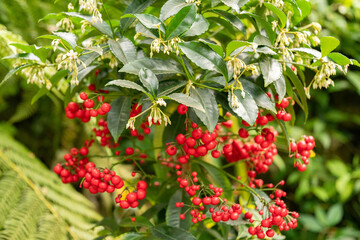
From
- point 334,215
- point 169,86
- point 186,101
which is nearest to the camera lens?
point 186,101

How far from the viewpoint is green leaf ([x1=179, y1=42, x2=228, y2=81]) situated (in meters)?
0.61

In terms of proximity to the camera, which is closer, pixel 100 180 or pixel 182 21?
pixel 182 21

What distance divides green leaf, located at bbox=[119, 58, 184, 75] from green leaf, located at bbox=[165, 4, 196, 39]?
73 millimetres

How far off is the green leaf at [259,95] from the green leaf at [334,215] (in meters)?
1.52

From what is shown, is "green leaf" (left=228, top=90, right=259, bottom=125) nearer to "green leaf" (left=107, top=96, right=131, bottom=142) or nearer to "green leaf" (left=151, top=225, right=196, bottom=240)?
"green leaf" (left=107, top=96, right=131, bottom=142)

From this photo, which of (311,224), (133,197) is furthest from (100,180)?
(311,224)

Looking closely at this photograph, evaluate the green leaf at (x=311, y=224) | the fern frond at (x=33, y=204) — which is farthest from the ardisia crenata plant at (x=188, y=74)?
the green leaf at (x=311, y=224)

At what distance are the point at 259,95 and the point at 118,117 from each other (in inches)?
11.8

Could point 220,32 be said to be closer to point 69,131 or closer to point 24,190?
point 24,190

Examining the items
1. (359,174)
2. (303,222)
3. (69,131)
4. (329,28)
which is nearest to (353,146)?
(359,174)

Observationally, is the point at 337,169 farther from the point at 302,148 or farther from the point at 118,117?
the point at 118,117

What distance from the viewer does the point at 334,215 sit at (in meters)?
1.90

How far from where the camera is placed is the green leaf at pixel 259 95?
2.20 ft

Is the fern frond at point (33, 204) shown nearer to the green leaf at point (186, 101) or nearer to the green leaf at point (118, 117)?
the green leaf at point (118, 117)
